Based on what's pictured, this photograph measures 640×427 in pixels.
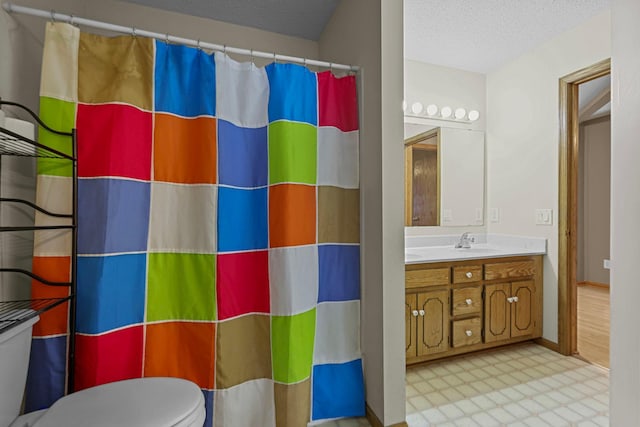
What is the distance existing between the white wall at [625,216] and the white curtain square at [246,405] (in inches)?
54.7

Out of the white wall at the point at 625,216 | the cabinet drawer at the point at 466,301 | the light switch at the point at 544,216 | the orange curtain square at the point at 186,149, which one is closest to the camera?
the white wall at the point at 625,216

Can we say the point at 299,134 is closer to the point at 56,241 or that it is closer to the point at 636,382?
the point at 56,241

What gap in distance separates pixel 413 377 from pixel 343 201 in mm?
1374

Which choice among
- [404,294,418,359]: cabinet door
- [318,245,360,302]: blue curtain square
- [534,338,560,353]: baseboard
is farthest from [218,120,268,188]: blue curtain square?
[534,338,560,353]: baseboard

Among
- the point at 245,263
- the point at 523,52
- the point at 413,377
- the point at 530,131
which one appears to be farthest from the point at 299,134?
the point at 523,52

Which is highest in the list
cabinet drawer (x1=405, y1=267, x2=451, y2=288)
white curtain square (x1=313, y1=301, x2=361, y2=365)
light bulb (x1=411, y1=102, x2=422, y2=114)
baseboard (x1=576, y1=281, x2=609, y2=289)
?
light bulb (x1=411, y1=102, x2=422, y2=114)

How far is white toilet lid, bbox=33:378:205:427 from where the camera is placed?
878 millimetres

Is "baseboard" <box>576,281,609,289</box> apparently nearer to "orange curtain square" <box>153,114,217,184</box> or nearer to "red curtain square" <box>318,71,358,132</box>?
"red curtain square" <box>318,71,358,132</box>

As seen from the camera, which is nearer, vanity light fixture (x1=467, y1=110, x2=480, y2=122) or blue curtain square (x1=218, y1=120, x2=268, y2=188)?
blue curtain square (x1=218, y1=120, x2=268, y2=188)

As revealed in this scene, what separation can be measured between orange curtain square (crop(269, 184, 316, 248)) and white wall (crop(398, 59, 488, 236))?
138 centimetres

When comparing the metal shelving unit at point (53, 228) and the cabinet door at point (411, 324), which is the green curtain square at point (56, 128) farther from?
the cabinet door at point (411, 324)

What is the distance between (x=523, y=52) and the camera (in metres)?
2.55

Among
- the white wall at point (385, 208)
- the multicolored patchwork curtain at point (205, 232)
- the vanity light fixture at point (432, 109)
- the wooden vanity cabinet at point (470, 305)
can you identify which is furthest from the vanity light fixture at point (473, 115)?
the multicolored patchwork curtain at point (205, 232)

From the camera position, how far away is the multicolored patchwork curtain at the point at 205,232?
1196 millimetres
